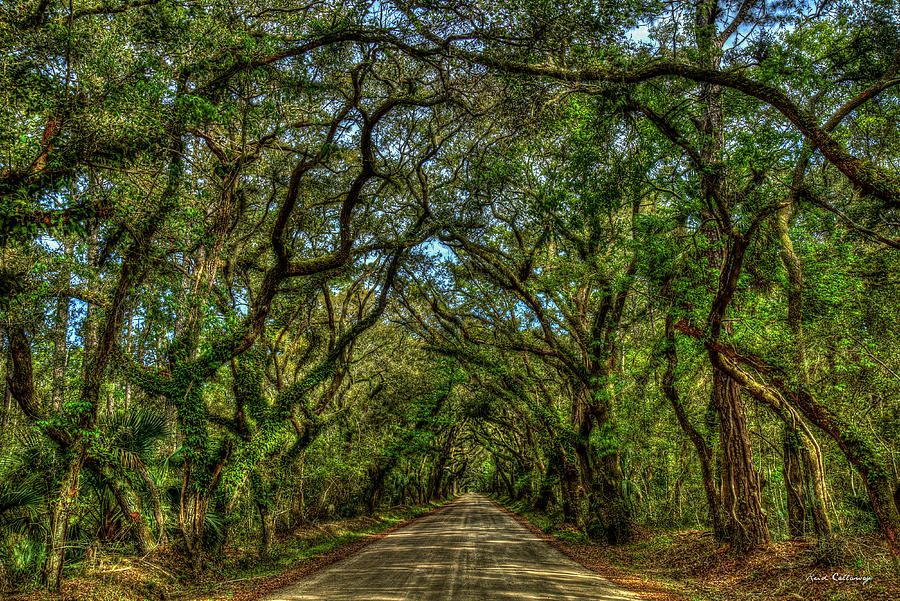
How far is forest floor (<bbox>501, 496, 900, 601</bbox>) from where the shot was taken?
6.45 metres

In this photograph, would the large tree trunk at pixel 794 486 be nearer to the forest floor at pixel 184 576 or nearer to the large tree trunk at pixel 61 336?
the forest floor at pixel 184 576

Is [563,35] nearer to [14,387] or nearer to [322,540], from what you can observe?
[14,387]

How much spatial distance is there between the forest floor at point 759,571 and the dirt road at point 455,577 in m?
0.86

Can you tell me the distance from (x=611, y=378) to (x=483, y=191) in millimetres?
6071

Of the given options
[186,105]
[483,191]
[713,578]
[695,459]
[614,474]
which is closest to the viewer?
[186,105]

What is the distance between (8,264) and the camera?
279 inches

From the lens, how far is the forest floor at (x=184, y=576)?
706 centimetres

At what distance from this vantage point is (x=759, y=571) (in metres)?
7.91

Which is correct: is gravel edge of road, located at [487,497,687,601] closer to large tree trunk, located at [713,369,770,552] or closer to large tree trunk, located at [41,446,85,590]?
large tree trunk, located at [713,369,770,552]

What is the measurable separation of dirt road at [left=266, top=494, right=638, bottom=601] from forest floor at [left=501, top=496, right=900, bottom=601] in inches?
33.8

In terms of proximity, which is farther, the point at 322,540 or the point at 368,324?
the point at 322,540

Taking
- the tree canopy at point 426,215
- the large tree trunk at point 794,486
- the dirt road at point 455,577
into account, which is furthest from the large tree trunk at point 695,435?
the dirt road at point 455,577

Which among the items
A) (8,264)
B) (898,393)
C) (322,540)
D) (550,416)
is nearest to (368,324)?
(550,416)

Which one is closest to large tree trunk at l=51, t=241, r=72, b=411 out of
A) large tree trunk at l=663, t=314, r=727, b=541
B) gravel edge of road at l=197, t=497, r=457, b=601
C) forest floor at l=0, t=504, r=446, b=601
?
forest floor at l=0, t=504, r=446, b=601
